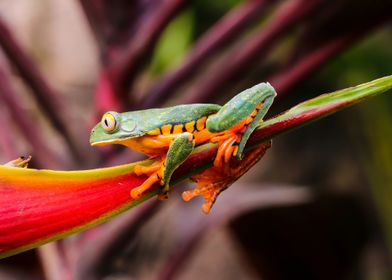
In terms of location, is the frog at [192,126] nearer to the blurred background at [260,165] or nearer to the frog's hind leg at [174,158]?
the frog's hind leg at [174,158]

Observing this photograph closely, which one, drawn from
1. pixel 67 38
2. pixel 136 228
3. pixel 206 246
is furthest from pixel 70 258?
pixel 67 38

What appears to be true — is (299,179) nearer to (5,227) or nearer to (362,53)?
(362,53)

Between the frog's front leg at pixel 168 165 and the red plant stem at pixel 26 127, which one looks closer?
the frog's front leg at pixel 168 165

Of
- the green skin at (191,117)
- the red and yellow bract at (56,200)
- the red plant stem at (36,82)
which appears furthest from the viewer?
→ the red plant stem at (36,82)

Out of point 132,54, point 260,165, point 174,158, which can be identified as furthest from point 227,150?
point 260,165

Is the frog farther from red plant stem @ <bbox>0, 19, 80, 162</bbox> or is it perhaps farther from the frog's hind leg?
red plant stem @ <bbox>0, 19, 80, 162</bbox>

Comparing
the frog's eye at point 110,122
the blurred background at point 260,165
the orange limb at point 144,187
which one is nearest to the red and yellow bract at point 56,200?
the orange limb at point 144,187
